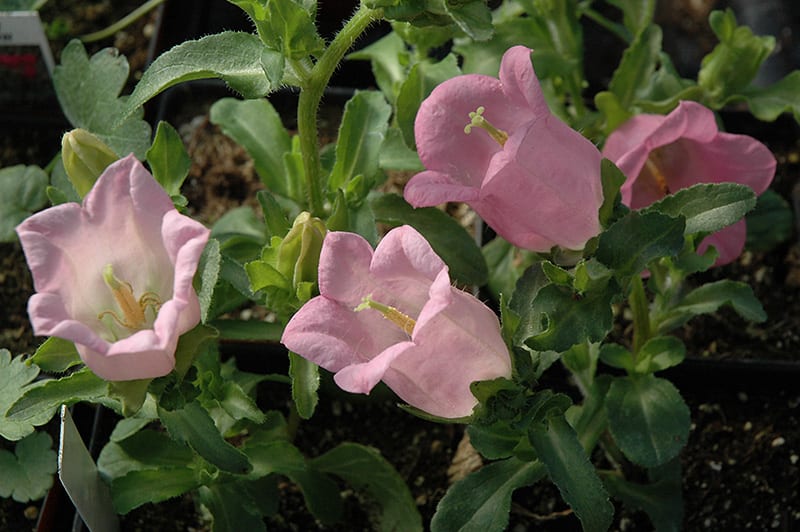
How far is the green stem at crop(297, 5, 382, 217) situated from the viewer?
37.0 inches

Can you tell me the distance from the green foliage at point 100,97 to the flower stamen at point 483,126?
0.41 metres

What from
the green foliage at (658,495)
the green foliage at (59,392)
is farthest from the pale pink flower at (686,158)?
the green foliage at (59,392)

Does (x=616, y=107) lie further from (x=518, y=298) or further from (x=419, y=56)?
(x=518, y=298)

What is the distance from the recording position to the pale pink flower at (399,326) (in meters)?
0.86

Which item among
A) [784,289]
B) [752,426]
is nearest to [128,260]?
[752,426]

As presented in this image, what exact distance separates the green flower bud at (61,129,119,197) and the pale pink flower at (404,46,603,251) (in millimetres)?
285

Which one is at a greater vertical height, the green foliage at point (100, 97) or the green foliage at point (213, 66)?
the green foliage at point (213, 66)

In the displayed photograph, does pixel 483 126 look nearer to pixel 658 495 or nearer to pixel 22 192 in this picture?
pixel 658 495

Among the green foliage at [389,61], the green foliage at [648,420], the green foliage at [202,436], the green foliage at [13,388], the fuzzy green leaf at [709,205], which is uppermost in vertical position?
the fuzzy green leaf at [709,205]

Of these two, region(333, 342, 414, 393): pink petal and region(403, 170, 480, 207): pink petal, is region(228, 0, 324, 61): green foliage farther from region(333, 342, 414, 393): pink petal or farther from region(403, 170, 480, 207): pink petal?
region(333, 342, 414, 393): pink petal

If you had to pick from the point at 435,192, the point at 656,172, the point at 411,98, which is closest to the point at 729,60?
the point at 656,172

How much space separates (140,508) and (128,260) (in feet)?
1.61

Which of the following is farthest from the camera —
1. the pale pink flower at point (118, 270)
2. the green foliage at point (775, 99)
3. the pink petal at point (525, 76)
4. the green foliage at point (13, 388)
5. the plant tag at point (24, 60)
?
the plant tag at point (24, 60)

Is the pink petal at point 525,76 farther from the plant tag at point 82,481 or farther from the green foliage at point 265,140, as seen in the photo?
the plant tag at point 82,481
